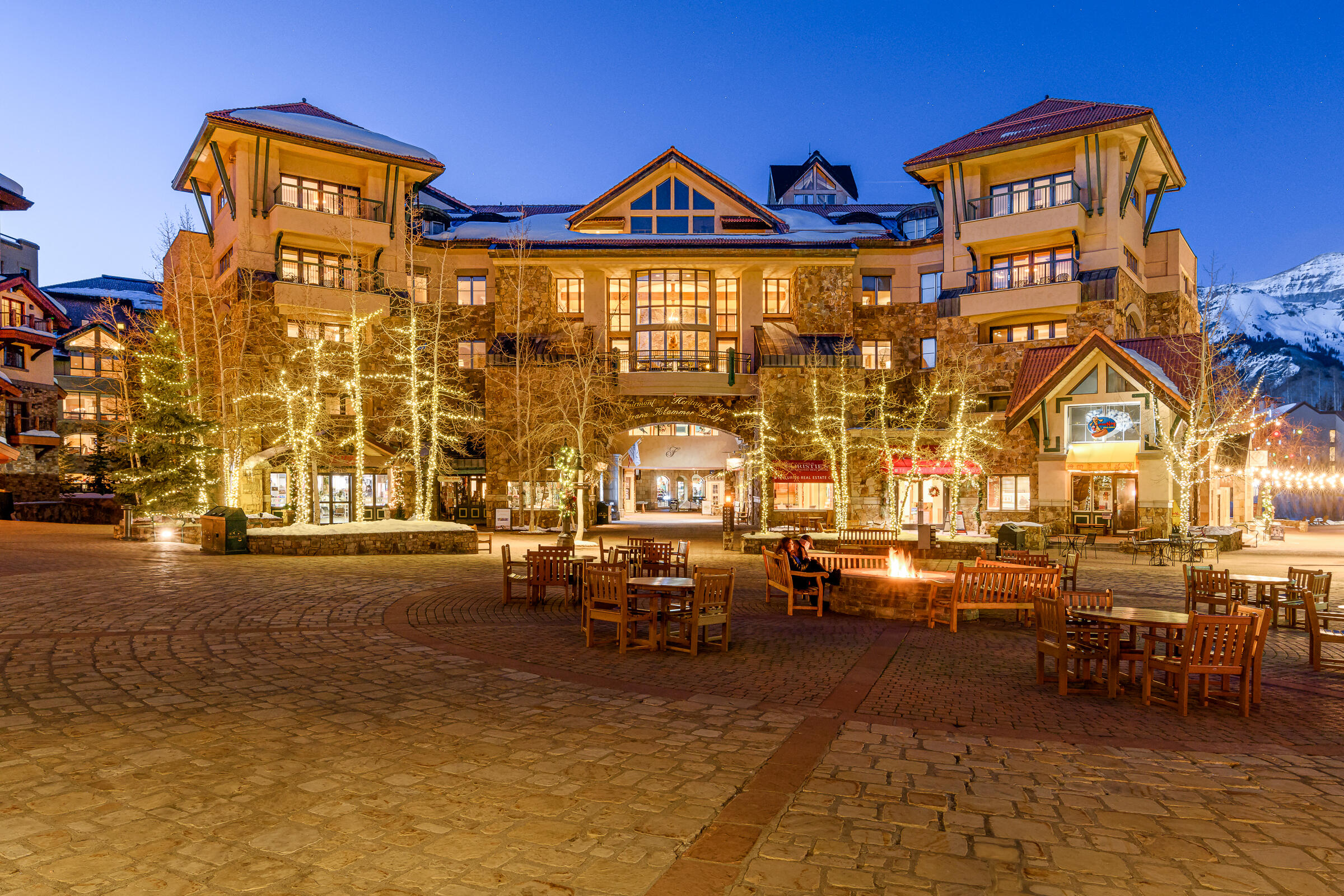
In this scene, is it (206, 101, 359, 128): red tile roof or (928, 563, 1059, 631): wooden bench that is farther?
(206, 101, 359, 128): red tile roof

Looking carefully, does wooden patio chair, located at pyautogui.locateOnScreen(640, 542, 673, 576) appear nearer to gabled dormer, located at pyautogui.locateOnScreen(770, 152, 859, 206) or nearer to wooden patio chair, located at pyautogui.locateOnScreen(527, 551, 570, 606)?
wooden patio chair, located at pyautogui.locateOnScreen(527, 551, 570, 606)

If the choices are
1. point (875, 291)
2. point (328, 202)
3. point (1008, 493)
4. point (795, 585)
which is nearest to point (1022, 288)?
point (875, 291)

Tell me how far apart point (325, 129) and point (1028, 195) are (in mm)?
31975

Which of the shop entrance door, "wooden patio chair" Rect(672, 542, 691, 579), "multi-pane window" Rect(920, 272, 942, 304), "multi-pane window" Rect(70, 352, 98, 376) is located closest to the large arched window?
"multi-pane window" Rect(920, 272, 942, 304)

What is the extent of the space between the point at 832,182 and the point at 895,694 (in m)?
54.3

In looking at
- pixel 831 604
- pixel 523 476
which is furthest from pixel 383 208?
pixel 831 604

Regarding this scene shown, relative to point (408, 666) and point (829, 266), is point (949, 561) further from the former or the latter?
point (829, 266)

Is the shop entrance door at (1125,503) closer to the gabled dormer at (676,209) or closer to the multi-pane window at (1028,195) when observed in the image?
the multi-pane window at (1028,195)

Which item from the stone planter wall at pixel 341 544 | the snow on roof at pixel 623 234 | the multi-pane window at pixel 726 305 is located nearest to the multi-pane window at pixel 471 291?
the snow on roof at pixel 623 234

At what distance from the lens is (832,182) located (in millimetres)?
56688

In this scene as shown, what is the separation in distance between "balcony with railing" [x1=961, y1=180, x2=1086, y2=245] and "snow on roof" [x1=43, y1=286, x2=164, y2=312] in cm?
4638

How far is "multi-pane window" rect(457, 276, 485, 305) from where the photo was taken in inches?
1580

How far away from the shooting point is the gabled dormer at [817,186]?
185ft

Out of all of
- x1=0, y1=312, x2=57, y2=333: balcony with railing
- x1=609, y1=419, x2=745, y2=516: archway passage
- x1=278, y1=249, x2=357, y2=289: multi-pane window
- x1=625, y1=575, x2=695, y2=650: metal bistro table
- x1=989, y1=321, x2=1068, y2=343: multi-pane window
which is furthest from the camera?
x1=0, y1=312, x2=57, y2=333: balcony with railing
